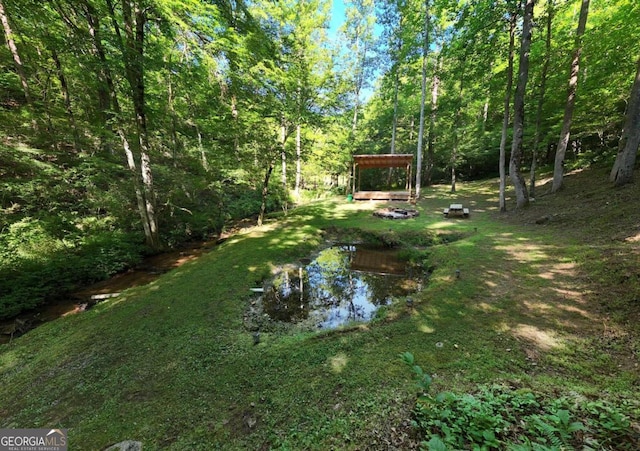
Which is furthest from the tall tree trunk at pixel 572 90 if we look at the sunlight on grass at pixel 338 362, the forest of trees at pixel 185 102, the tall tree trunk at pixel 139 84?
the tall tree trunk at pixel 139 84

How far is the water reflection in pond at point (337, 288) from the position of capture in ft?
16.0

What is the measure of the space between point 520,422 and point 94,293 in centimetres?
809

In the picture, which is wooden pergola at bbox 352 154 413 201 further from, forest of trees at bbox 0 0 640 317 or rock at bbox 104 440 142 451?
rock at bbox 104 440 142 451

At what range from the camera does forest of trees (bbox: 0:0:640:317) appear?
248 inches

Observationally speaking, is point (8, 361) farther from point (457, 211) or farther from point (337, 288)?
point (457, 211)

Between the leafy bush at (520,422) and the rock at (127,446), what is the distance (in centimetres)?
236

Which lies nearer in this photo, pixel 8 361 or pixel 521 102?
pixel 8 361

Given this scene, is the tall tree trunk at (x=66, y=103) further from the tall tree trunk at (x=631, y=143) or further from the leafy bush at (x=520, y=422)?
the tall tree trunk at (x=631, y=143)

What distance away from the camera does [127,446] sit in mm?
2113

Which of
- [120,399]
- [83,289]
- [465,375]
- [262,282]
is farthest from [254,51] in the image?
[465,375]

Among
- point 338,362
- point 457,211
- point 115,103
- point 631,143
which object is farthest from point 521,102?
point 115,103

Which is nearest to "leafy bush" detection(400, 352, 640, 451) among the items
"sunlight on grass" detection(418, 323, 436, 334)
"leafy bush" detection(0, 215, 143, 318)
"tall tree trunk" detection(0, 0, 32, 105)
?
"sunlight on grass" detection(418, 323, 436, 334)

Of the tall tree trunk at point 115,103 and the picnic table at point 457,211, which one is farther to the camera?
the picnic table at point 457,211

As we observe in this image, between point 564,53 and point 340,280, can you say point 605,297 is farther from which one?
point 564,53
